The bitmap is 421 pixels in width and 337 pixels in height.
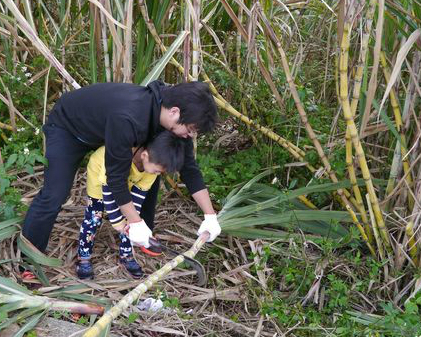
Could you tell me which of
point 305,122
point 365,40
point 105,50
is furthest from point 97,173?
point 365,40

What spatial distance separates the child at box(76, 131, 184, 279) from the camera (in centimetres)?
207

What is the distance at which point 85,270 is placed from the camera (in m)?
2.34

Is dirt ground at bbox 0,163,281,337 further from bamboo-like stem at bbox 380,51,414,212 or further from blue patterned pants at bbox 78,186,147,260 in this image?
bamboo-like stem at bbox 380,51,414,212

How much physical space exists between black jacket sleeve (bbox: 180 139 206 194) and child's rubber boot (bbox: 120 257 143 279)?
1.25 ft

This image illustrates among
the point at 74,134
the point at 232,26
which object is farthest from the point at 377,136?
the point at 74,134

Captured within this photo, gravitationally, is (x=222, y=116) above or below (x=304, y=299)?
above

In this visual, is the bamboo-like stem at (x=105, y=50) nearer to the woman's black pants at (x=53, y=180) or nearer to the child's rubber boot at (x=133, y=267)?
the woman's black pants at (x=53, y=180)

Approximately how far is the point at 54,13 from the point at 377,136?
185 cm

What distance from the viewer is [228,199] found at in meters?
2.62

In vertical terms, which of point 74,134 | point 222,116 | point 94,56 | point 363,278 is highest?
point 94,56

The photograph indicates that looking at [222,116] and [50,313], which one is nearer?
[50,313]

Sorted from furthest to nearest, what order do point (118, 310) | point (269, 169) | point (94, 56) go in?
point (269, 169)
point (94, 56)
point (118, 310)

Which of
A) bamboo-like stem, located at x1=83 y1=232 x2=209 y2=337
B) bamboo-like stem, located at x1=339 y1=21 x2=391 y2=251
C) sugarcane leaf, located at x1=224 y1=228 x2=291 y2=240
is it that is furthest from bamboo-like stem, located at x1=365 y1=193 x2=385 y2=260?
bamboo-like stem, located at x1=83 y1=232 x2=209 y2=337

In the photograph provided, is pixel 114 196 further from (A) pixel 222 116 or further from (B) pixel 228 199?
(A) pixel 222 116
